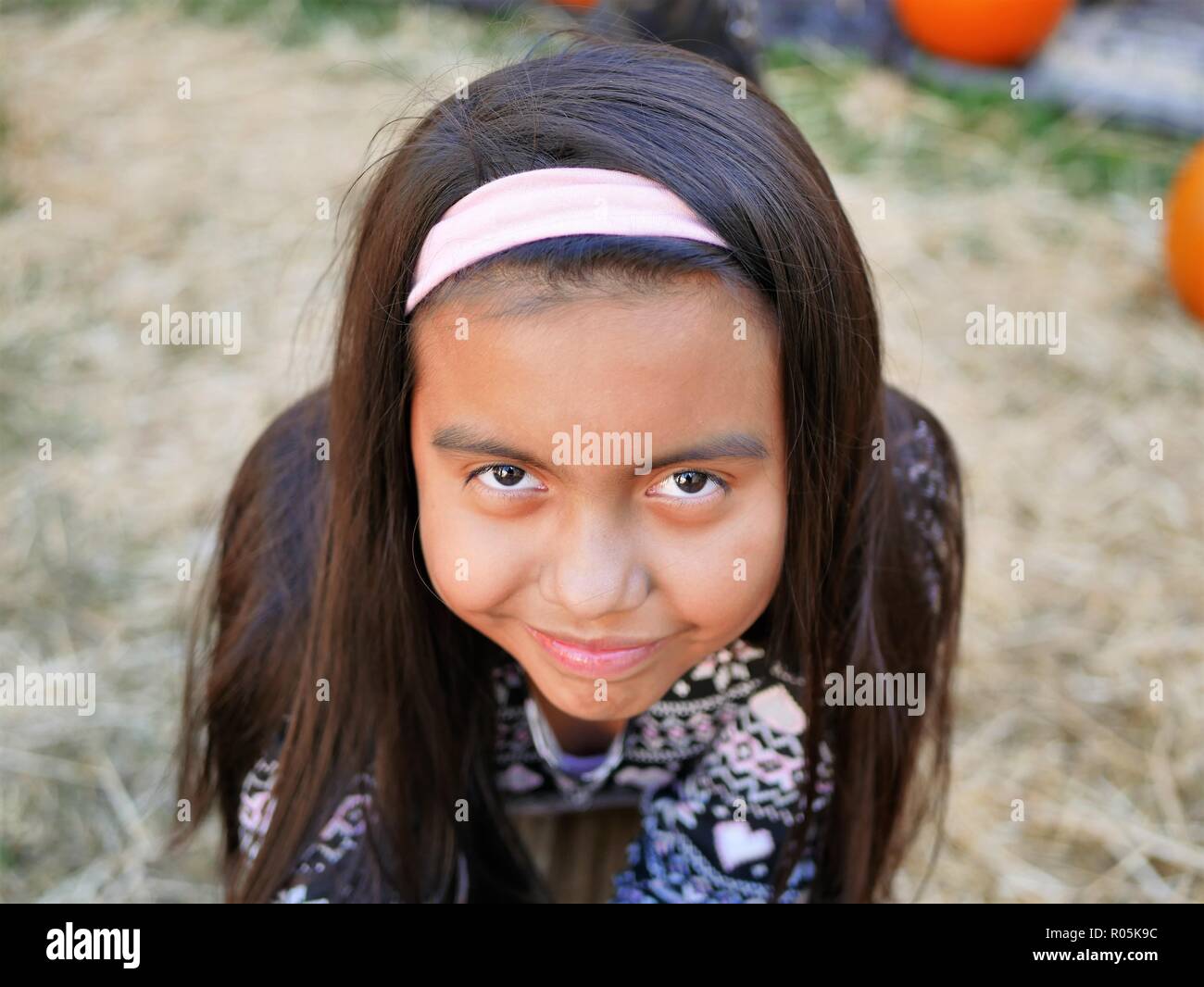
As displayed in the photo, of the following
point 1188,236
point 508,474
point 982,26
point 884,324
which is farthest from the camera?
point 982,26

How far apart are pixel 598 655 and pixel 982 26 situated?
355 centimetres

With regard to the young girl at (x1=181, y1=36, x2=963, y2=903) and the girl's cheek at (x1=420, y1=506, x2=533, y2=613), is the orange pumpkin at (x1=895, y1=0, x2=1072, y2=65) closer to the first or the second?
the young girl at (x1=181, y1=36, x2=963, y2=903)

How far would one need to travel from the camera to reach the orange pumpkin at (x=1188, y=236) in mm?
3430

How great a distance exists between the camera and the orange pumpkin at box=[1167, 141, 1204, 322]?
343cm

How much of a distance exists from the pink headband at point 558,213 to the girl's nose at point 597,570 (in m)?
0.29

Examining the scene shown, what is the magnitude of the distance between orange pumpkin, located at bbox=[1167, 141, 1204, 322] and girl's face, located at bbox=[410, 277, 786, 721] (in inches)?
99.8

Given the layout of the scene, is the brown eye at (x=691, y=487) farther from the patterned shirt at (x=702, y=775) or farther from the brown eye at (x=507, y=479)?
the patterned shirt at (x=702, y=775)

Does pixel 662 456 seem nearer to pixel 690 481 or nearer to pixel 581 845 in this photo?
pixel 690 481

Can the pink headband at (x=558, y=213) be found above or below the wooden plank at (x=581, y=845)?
above

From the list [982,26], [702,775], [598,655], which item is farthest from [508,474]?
[982,26]

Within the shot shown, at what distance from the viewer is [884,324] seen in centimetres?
317

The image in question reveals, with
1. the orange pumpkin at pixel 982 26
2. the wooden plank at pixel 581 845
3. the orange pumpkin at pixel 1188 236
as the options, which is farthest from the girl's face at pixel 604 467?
the orange pumpkin at pixel 982 26
